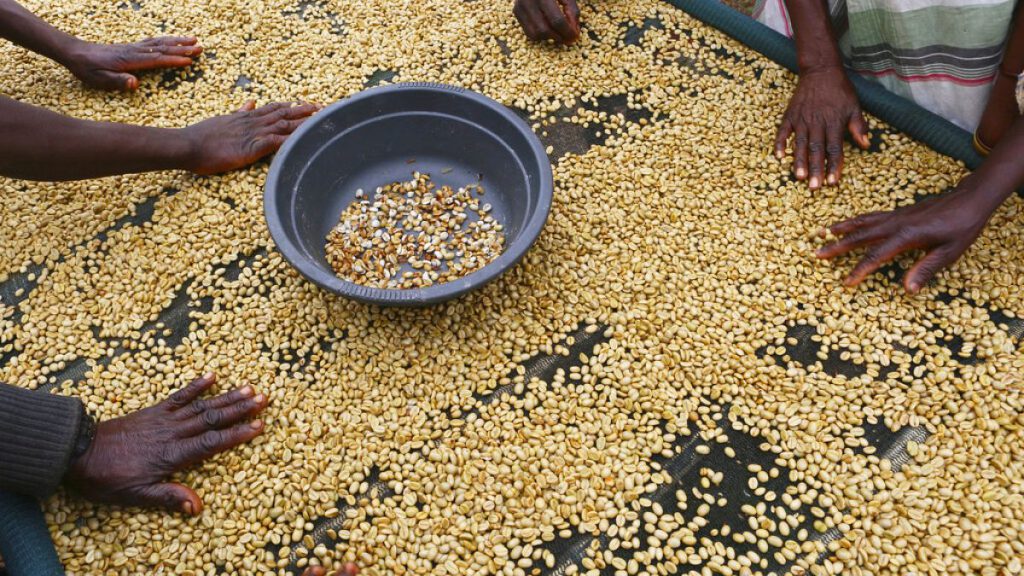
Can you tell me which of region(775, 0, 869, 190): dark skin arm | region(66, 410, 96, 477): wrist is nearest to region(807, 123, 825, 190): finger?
region(775, 0, 869, 190): dark skin arm

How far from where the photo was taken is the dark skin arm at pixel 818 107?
229 cm

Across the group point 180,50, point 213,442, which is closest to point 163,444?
point 213,442

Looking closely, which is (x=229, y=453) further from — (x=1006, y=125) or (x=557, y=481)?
(x=1006, y=125)

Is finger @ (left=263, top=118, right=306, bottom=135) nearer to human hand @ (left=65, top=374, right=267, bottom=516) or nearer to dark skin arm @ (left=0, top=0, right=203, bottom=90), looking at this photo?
dark skin arm @ (left=0, top=0, right=203, bottom=90)

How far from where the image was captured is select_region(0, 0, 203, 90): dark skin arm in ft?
8.64

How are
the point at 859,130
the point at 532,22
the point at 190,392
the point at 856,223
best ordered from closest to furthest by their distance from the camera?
the point at 190,392, the point at 856,223, the point at 859,130, the point at 532,22

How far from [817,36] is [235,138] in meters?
2.15

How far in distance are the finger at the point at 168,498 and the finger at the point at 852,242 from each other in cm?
191

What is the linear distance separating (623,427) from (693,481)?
0.74 feet

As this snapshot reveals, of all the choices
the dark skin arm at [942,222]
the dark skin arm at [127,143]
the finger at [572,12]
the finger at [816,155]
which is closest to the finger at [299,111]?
the dark skin arm at [127,143]

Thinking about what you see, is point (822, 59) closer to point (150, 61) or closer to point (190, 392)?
point (190, 392)

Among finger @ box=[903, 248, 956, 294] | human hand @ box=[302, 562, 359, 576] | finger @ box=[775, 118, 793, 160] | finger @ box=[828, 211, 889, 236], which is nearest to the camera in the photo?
human hand @ box=[302, 562, 359, 576]

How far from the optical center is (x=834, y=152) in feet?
7.52

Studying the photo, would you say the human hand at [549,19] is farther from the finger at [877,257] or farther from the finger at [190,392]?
the finger at [190,392]
